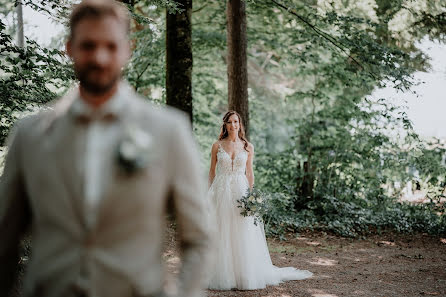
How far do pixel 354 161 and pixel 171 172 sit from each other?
39.3 ft

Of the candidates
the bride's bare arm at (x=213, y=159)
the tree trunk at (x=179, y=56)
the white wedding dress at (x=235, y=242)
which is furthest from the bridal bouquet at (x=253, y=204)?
the tree trunk at (x=179, y=56)

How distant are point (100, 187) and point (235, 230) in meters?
5.86

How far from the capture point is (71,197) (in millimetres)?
1410

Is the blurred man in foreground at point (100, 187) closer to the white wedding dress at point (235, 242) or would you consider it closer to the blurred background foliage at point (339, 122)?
the white wedding dress at point (235, 242)

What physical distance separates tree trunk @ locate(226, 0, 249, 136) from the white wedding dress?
3.32 metres

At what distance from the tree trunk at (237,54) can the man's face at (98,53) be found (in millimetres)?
9077

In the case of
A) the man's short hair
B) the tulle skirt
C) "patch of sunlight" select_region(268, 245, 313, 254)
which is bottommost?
"patch of sunlight" select_region(268, 245, 313, 254)

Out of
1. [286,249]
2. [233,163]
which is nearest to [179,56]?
[233,163]

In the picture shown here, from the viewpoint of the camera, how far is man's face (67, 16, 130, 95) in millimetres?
1465

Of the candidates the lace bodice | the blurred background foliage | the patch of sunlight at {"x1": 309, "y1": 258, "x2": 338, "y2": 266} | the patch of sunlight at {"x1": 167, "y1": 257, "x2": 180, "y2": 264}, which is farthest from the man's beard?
the blurred background foliage

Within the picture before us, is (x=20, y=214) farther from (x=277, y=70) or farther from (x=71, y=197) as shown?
(x=277, y=70)

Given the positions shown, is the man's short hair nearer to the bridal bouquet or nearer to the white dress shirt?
the white dress shirt

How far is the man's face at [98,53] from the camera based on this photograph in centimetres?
146

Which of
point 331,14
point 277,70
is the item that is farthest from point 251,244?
point 277,70
